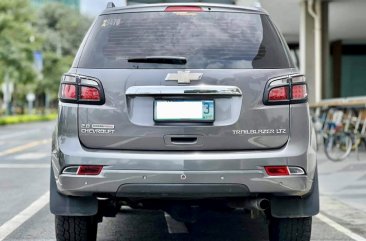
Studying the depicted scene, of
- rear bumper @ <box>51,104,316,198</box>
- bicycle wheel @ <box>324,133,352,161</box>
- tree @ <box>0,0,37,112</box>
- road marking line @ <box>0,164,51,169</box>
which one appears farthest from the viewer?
tree @ <box>0,0,37,112</box>

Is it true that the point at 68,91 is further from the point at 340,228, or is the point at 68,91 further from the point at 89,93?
the point at 340,228

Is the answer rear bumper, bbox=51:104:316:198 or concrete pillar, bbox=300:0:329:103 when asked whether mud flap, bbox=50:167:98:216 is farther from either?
concrete pillar, bbox=300:0:329:103

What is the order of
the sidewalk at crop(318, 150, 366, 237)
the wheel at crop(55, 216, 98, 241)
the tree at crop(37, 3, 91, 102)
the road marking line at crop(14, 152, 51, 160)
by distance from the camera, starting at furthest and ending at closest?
1. the tree at crop(37, 3, 91, 102)
2. the road marking line at crop(14, 152, 51, 160)
3. the sidewalk at crop(318, 150, 366, 237)
4. the wheel at crop(55, 216, 98, 241)

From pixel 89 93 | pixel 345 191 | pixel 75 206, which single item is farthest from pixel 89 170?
pixel 345 191

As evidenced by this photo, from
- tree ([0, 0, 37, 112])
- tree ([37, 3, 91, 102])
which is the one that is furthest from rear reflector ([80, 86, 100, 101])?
tree ([37, 3, 91, 102])

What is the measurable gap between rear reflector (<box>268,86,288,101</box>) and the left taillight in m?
1.10

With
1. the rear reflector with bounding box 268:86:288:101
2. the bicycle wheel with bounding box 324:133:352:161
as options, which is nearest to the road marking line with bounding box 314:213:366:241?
the rear reflector with bounding box 268:86:288:101

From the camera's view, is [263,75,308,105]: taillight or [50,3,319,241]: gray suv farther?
[263,75,308,105]: taillight

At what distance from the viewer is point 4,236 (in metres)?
5.64

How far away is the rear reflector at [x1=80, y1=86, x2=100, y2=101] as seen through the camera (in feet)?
13.6

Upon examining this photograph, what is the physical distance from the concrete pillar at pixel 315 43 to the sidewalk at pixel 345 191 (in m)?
5.56

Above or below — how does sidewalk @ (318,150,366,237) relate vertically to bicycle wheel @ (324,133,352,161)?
below

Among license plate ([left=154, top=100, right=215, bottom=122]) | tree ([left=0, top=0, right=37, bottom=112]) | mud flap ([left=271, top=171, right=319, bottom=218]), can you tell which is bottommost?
mud flap ([left=271, top=171, right=319, bottom=218])

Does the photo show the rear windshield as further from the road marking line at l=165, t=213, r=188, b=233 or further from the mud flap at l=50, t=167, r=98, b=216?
the road marking line at l=165, t=213, r=188, b=233
